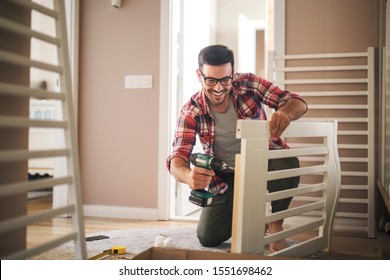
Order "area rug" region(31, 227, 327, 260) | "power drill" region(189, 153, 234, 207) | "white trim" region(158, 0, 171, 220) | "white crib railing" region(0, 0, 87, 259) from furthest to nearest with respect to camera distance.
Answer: "white trim" region(158, 0, 171, 220) → "area rug" region(31, 227, 327, 260) → "power drill" region(189, 153, 234, 207) → "white crib railing" region(0, 0, 87, 259)

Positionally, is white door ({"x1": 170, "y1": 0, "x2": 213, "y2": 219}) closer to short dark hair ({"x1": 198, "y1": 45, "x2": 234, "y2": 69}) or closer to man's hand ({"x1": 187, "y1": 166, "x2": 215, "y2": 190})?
short dark hair ({"x1": 198, "y1": 45, "x2": 234, "y2": 69})

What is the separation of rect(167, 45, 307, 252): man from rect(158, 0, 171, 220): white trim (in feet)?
2.26

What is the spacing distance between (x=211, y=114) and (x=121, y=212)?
1096 millimetres

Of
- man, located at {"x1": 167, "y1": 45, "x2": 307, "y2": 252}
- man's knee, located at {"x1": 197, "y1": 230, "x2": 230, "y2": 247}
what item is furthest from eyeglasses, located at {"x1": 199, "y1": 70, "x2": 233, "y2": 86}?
man's knee, located at {"x1": 197, "y1": 230, "x2": 230, "y2": 247}

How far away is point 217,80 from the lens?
63.2 inches

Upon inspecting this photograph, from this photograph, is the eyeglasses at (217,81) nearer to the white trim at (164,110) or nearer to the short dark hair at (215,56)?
the short dark hair at (215,56)

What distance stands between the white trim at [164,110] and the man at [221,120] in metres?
0.69

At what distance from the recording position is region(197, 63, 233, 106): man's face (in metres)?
1.60

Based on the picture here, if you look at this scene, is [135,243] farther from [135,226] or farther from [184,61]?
[184,61]

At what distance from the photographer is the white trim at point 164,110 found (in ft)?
8.00

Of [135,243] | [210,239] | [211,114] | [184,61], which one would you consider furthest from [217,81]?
[184,61]

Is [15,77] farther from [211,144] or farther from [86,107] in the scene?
[86,107]

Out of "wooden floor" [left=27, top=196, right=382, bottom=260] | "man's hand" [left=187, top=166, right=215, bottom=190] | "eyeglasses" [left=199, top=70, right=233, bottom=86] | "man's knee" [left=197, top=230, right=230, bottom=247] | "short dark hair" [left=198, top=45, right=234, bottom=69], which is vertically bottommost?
"wooden floor" [left=27, top=196, right=382, bottom=260]

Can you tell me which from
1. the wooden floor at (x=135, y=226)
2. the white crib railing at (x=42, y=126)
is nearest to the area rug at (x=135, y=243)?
the wooden floor at (x=135, y=226)
